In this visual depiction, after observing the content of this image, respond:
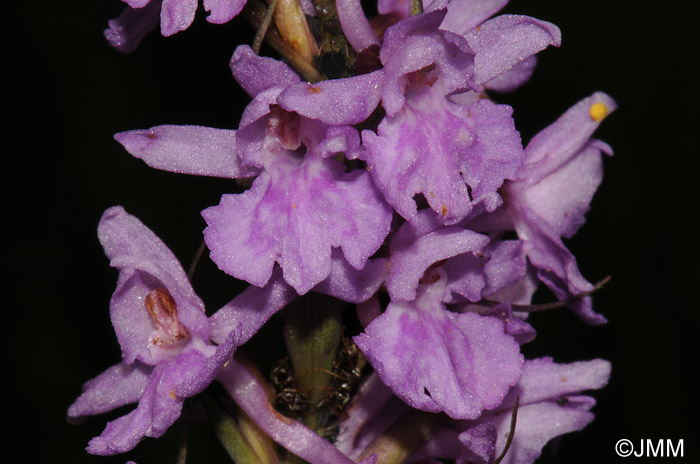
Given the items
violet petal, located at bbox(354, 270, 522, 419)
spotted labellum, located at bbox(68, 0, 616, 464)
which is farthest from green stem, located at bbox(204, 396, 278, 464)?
violet petal, located at bbox(354, 270, 522, 419)

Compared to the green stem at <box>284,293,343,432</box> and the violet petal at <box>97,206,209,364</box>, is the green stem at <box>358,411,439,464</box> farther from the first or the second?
the violet petal at <box>97,206,209,364</box>

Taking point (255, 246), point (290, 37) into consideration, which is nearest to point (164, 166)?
point (255, 246)

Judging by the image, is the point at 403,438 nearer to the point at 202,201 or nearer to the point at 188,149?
the point at 188,149

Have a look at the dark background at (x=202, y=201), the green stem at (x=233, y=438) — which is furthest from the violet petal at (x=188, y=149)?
the dark background at (x=202, y=201)

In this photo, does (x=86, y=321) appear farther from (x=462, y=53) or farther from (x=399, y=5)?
(x=462, y=53)

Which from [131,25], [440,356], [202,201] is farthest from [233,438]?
[202,201]

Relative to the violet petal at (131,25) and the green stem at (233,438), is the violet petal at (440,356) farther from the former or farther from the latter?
the violet petal at (131,25)

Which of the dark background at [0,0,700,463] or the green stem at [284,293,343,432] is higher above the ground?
the green stem at [284,293,343,432]

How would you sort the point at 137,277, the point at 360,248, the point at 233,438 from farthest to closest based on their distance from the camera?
the point at 233,438 → the point at 137,277 → the point at 360,248

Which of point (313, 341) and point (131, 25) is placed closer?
point (313, 341)

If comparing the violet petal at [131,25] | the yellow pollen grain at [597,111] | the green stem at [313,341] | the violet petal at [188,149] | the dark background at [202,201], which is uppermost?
the violet petal at [131,25]
